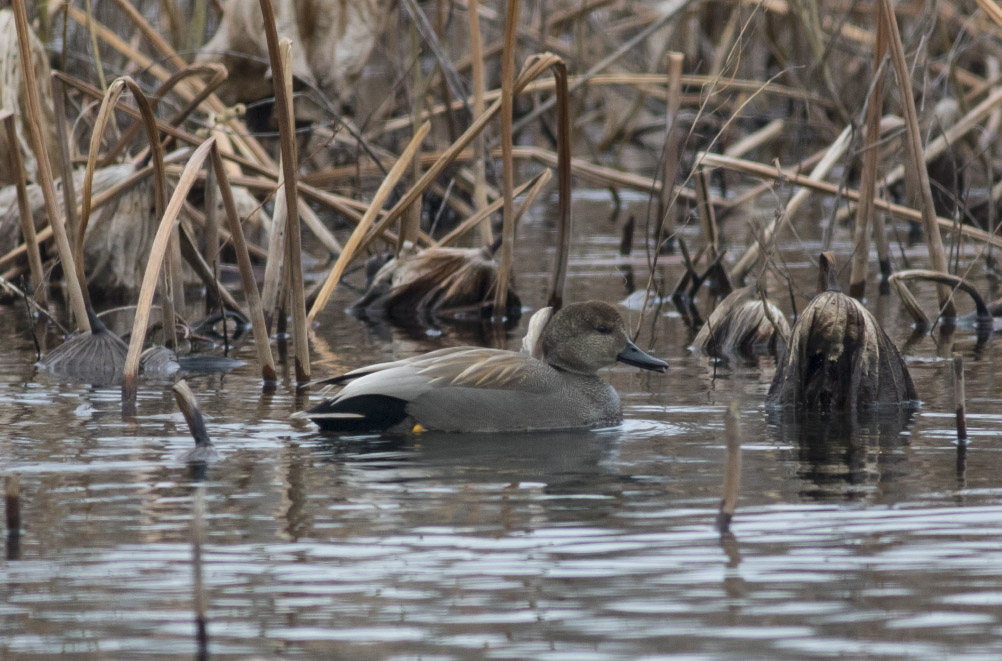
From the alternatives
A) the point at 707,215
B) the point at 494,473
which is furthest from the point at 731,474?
the point at 707,215

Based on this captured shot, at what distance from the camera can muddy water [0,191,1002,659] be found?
3602 millimetres

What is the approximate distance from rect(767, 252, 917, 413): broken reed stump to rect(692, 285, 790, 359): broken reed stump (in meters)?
1.60

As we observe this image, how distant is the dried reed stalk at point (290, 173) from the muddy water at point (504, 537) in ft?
0.80

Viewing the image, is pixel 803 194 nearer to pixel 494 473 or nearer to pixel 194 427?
pixel 494 473

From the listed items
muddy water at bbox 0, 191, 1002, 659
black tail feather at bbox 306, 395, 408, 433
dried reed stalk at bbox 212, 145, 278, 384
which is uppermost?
dried reed stalk at bbox 212, 145, 278, 384

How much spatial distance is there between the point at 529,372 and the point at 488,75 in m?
11.3

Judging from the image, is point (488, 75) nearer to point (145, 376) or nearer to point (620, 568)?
point (145, 376)

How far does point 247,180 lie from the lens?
10320 millimetres

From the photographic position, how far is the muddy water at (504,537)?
360cm

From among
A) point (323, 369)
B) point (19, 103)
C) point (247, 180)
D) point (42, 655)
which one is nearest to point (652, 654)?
point (42, 655)

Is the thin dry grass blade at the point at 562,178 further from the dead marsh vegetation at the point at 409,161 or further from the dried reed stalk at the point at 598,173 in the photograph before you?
the dried reed stalk at the point at 598,173

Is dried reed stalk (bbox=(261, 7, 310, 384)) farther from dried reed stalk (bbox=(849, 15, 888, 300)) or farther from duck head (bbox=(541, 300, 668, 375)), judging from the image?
dried reed stalk (bbox=(849, 15, 888, 300))

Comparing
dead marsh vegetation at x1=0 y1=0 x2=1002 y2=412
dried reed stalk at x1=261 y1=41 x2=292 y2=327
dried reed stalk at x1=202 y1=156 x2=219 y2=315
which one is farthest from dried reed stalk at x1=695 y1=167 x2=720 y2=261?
dried reed stalk at x1=202 y1=156 x2=219 y2=315

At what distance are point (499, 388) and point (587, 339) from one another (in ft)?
1.91
